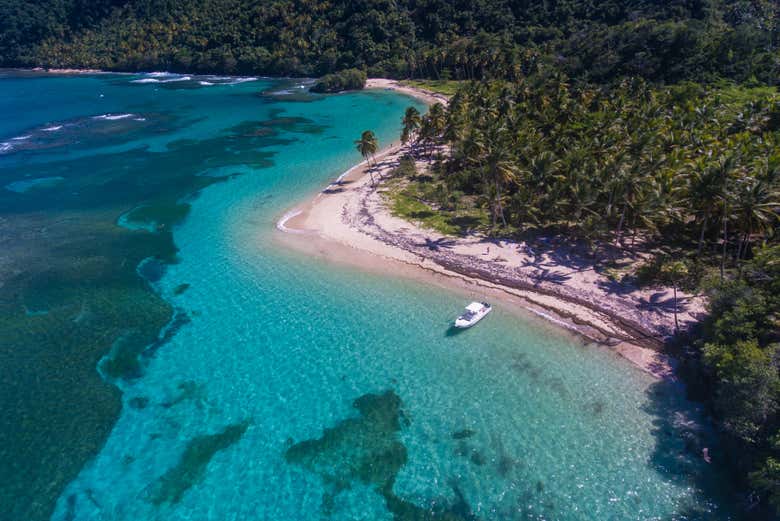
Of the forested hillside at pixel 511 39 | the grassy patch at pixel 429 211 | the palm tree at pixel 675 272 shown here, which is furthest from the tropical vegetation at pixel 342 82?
the palm tree at pixel 675 272

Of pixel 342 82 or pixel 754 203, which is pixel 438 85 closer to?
pixel 342 82

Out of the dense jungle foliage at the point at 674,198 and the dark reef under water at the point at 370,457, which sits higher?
the dense jungle foliage at the point at 674,198

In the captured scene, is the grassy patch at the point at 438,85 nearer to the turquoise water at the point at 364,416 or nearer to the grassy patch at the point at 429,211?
the grassy patch at the point at 429,211

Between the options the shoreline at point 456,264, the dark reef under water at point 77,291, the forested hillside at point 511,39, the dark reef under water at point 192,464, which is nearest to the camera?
the dark reef under water at point 192,464

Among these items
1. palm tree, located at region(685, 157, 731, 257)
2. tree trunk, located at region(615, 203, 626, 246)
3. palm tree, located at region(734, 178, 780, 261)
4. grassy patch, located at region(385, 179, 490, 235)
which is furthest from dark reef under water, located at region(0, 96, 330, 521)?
palm tree, located at region(734, 178, 780, 261)

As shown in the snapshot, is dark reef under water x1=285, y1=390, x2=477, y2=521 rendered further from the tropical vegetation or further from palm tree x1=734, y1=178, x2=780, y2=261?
the tropical vegetation

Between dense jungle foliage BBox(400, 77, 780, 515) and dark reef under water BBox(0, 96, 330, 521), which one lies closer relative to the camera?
dense jungle foliage BBox(400, 77, 780, 515)
